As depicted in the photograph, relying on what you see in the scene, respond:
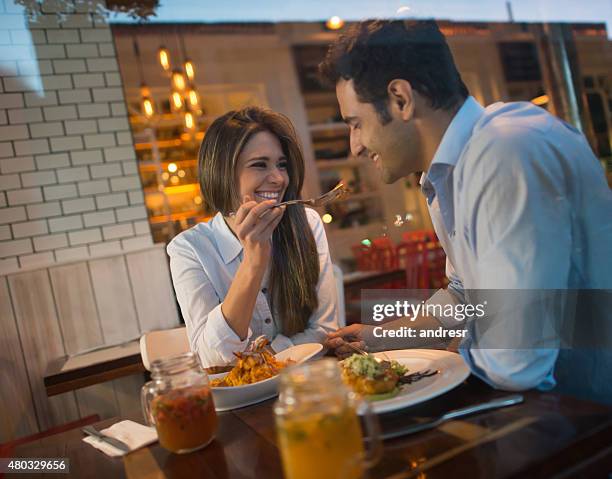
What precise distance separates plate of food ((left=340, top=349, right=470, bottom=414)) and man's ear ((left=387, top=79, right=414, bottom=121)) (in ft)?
1.40

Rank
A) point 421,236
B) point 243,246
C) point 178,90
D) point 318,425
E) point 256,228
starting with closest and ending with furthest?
1. point 318,425
2. point 256,228
3. point 243,246
4. point 421,236
5. point 178,90

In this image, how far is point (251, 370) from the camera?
1081mm

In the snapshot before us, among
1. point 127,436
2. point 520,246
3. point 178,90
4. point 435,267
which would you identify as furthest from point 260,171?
point 178,90

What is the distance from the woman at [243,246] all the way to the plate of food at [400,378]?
21.2 inches

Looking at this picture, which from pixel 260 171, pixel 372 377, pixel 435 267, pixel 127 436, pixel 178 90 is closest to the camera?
pixel 372 377

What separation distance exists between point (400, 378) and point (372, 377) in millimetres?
78

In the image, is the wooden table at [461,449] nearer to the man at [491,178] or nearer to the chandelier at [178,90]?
the man at [491,178]

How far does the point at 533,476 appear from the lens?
2.08 ft

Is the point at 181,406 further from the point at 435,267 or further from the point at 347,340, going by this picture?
the point at 435,267

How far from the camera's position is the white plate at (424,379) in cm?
81

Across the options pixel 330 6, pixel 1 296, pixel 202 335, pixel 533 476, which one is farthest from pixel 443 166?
pixel 1 296

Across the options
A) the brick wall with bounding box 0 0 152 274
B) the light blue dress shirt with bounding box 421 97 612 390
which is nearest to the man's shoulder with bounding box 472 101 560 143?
the light blue dress shirt with bounding box 421 97 612 390

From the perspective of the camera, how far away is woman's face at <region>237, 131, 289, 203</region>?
1.56m

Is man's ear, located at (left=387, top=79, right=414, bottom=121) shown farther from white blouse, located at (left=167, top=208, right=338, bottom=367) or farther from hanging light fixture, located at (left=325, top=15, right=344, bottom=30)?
hanging light fixture, located at (left=325, top=15, right=344, bottom=30)
